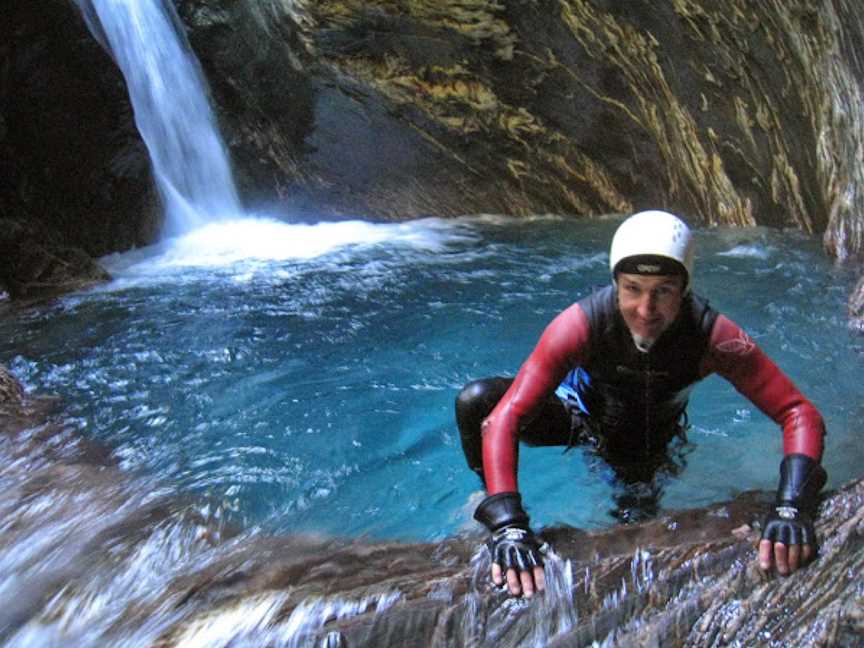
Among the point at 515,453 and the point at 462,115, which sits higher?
the point at 462,115

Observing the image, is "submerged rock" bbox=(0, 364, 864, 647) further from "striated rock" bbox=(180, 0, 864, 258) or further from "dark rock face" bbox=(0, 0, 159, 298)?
"dark rock face" bbox=(0, 0, 159, 298)

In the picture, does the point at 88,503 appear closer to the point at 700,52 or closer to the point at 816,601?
the point at 816,601

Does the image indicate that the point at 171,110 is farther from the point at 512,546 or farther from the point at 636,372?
the point at 512,546

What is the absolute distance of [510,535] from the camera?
2.51 meters

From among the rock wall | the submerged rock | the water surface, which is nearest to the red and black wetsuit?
the submerged rock

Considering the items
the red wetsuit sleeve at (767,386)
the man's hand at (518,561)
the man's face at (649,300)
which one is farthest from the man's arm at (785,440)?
the man's hand at (518,561)

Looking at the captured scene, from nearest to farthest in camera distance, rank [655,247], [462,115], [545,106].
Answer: [655,247], [545,106], [462,115]

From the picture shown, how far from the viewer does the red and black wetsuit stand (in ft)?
8.85

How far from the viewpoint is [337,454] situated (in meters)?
4.71

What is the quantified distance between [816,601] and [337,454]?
293cm

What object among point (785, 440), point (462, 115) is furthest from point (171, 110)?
point (785, 440)

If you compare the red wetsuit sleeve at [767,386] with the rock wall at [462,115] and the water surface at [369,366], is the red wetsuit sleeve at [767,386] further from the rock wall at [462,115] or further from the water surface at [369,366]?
the rock wall at [462,115]

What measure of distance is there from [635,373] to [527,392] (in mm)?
529

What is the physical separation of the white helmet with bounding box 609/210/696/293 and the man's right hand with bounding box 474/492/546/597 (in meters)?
0.87
